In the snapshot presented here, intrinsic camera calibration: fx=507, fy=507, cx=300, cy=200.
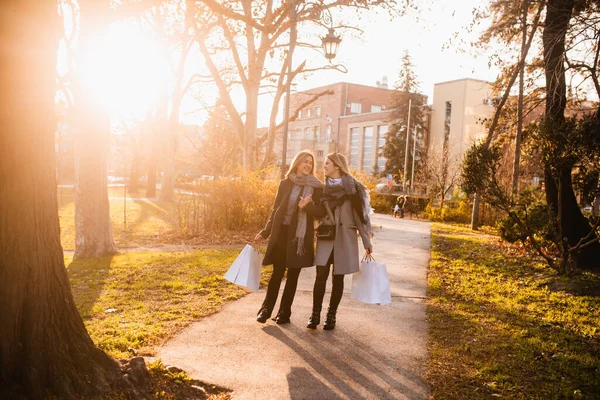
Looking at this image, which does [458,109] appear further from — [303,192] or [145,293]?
[303,192]

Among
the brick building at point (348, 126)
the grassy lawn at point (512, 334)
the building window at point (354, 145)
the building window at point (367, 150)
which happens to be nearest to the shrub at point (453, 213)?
the grassy lawn at point (512, 334)

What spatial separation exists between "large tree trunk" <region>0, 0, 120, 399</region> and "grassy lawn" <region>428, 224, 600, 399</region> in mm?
2803

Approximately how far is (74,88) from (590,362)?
9.95m

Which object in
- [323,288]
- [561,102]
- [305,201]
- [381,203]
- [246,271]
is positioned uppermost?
[561,102]

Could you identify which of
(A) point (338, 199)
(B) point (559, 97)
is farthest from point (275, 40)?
(A) point (338, 199)

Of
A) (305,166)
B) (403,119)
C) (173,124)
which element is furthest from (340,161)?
(403,119)

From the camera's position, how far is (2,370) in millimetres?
3023

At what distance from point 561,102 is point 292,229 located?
7.42 meters

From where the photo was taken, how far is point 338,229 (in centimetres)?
574

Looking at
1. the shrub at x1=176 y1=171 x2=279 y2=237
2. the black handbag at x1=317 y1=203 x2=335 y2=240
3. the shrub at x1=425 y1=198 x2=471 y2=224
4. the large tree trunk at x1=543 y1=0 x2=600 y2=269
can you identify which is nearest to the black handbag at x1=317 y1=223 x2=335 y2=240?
the black handbag at x1=317 y1=203 x2=335 y2=240

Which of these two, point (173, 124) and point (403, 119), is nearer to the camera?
point (173, 124)

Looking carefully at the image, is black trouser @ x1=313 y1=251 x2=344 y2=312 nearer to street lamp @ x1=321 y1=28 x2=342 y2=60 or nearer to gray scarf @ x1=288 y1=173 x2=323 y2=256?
gray scarf @ x1=288 y1=173 x2=323 y2=256

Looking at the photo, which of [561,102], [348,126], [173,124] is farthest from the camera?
[348,126]

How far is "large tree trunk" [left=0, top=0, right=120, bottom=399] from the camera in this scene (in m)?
3.09
